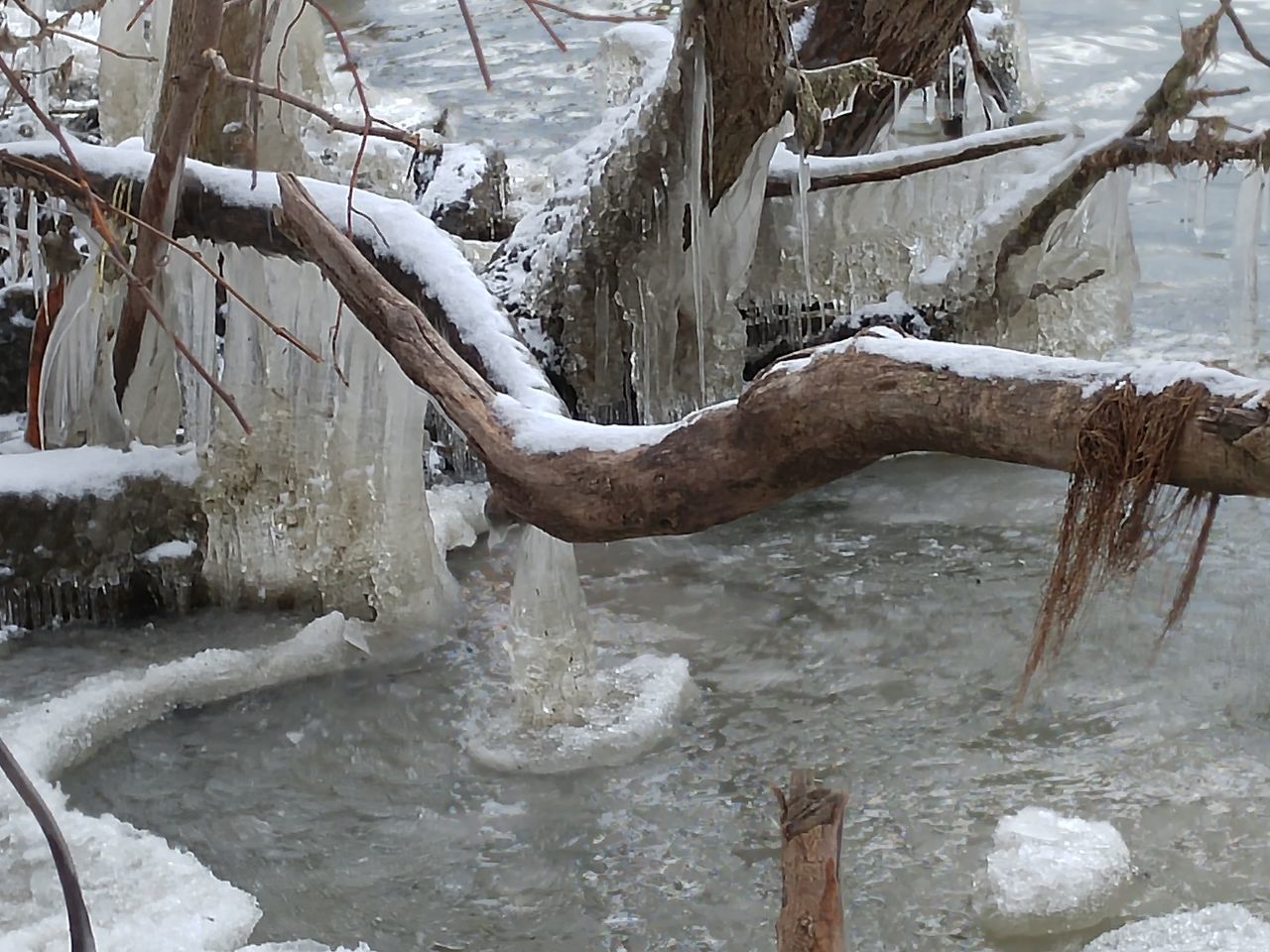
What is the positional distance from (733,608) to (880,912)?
1.79 metres

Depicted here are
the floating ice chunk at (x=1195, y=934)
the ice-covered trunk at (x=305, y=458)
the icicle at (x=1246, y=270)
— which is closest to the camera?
the floating ice chunk at (x=1195, y=934)

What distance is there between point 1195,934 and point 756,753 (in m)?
1.24

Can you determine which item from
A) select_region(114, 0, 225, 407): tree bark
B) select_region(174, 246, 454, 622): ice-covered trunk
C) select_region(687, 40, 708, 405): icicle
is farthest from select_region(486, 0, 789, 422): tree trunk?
select_region(114, 0, 225, 407): tree bark

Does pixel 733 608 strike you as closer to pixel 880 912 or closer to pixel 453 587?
pixel 453 587

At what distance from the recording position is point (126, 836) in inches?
141

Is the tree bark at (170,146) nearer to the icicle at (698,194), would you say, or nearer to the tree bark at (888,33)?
the icicle at (698,194)

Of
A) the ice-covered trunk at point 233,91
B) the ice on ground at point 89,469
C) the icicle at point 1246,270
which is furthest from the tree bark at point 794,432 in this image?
the icicle at point 1246,270

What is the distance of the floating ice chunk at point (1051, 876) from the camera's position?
319cm

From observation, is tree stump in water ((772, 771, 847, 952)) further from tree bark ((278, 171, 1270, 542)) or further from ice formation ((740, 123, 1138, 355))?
ice formation ((740, 123, 1138, 355))

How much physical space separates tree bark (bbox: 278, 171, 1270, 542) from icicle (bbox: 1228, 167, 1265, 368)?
381cm

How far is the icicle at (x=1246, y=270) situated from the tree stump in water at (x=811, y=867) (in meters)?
4.73

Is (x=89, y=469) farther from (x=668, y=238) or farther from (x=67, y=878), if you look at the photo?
(x=67, y=878)

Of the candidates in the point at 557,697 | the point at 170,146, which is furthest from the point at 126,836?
the point at 170,146

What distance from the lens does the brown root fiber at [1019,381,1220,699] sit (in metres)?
1.99
